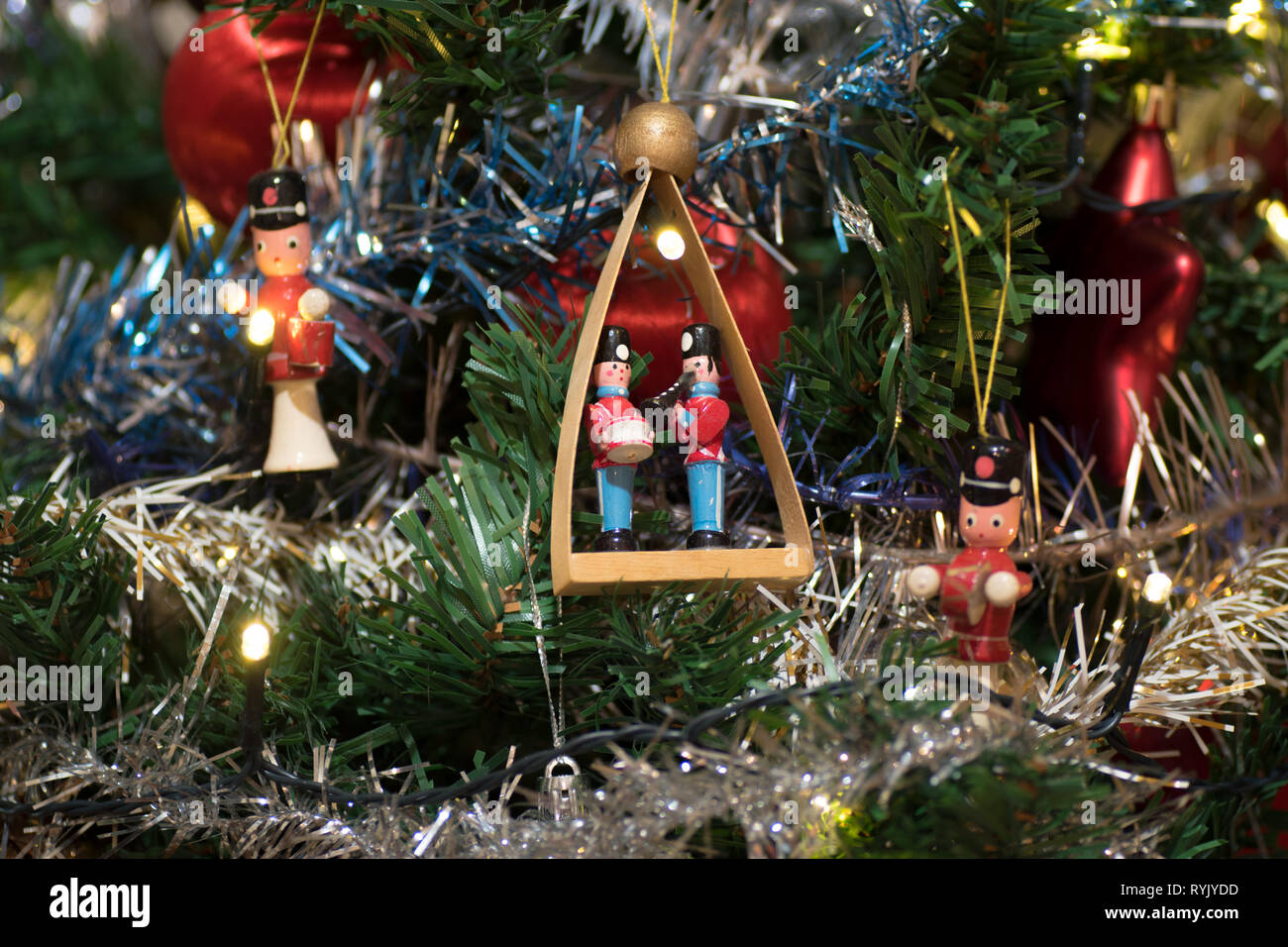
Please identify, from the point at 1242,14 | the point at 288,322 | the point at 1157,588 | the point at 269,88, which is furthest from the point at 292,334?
the point at 1242,14

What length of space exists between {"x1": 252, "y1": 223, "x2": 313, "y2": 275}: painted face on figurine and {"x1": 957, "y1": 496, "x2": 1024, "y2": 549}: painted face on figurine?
0.34 metres

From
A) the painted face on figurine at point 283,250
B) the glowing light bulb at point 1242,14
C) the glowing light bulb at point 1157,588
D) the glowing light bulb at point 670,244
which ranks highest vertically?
the glowing light bulb at point 1242,14

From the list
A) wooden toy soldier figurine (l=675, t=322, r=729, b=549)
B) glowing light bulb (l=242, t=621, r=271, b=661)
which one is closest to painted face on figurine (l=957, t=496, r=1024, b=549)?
wooden toy soldier figurine (l=675, t=322, r=729, b=549)

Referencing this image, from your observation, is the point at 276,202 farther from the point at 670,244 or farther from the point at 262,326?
the point at 670,244

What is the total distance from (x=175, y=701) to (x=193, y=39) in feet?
1.19

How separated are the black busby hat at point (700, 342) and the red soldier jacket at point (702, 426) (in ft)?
0.06

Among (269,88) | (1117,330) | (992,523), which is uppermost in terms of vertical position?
(269,88)

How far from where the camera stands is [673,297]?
1.76ft

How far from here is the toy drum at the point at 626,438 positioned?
17.9 inches

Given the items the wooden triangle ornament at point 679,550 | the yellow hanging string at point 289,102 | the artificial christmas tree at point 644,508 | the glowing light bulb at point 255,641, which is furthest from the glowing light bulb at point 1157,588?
the yellow hanging string at point 289,102

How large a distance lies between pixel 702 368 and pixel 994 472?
0.43 feet

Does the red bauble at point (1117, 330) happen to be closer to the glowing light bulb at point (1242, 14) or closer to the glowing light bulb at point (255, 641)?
the glowing light bulb at point (1242, 14)

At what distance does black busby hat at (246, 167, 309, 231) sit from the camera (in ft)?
1.75

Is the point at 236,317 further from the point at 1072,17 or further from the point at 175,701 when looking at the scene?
the point at 1072,17
